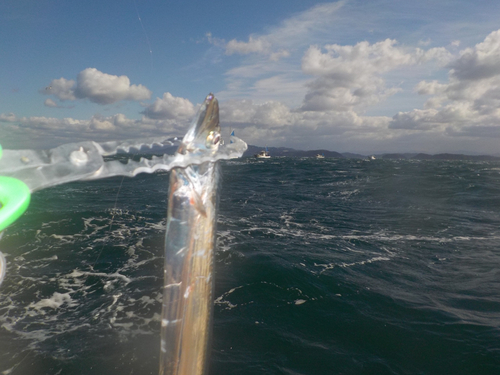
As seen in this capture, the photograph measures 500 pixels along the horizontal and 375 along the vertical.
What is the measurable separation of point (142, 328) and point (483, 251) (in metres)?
11.0

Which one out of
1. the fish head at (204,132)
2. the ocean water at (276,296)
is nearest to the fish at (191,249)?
the fish head at (204,132)

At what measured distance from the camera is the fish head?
159 centimetres

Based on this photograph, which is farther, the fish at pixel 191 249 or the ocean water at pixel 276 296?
the ocean water at pixel 276 296

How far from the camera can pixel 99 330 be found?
5.41 m

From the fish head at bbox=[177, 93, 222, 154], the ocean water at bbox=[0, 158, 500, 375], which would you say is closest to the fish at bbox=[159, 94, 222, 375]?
the fish head at bbox=[177, 93, 222, 154]

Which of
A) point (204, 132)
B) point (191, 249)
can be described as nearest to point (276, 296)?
point (191, 249)

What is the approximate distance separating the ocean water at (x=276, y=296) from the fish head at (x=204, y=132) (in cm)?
140

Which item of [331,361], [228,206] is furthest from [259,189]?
[331,361]

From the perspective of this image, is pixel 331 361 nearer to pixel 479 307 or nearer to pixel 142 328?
pixel 142 328

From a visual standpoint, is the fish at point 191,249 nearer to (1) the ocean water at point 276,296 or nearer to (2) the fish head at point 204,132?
(2) the fish head at point 204,132

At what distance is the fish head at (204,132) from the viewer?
5.22 feet

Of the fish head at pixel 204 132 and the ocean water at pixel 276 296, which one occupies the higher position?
the fish head at pixel 204 132

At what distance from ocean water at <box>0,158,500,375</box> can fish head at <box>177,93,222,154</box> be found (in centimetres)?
140

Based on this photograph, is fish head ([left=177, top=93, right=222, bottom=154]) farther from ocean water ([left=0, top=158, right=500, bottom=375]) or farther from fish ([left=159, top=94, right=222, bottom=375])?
ocean water ([left=0, top=158, right=500, bottom=375])
